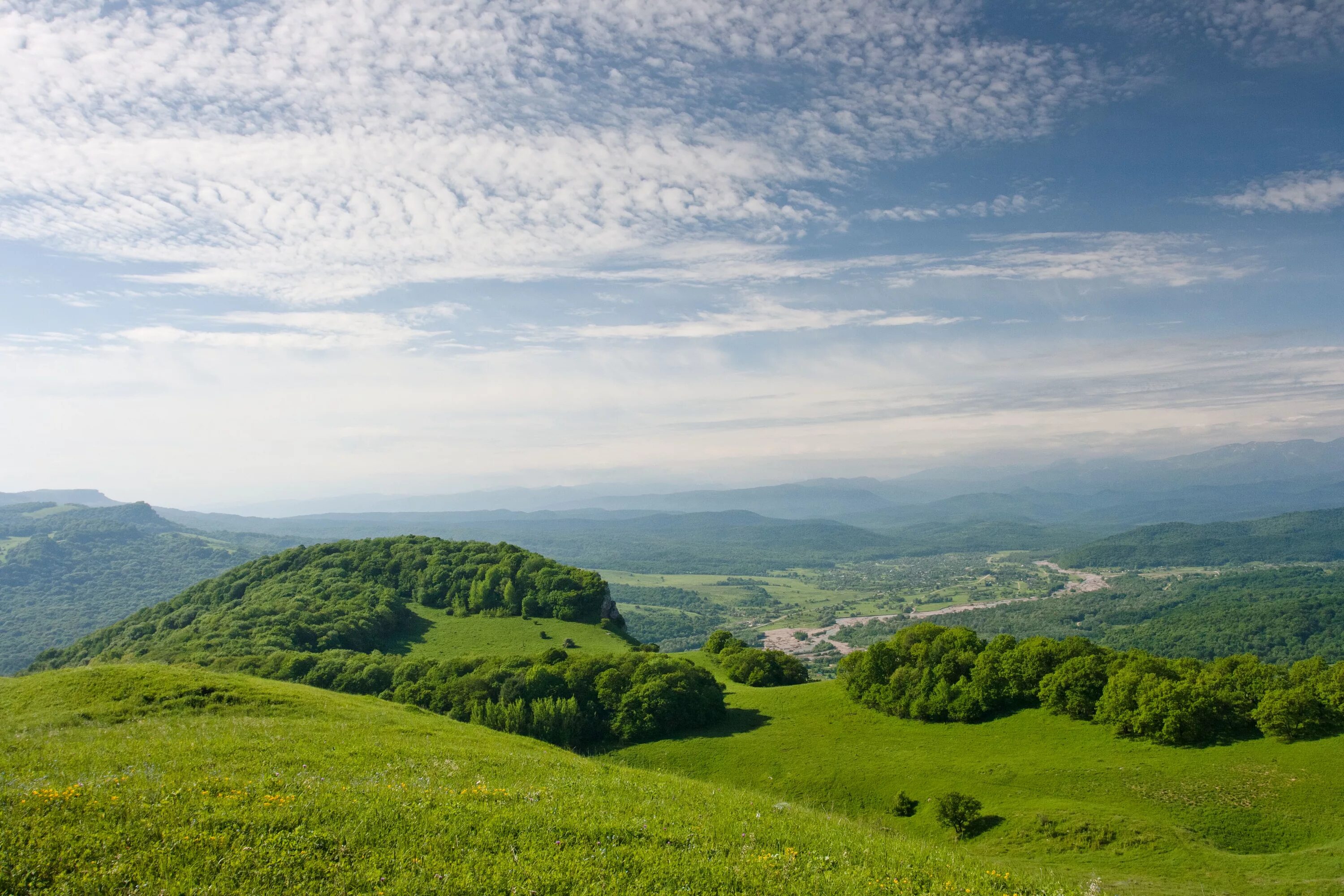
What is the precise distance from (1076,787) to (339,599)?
9954cm

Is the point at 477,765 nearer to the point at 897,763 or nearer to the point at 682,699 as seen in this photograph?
the point at 897,763

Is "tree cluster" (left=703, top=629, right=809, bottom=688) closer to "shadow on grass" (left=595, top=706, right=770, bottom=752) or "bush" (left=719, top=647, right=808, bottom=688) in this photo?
"bush" (left=719, top=647, right=808, bottom=688)

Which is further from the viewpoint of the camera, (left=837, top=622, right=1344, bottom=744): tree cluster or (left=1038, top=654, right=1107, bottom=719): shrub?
(left=1038, top=654, right=1107, bottom=719): shrub

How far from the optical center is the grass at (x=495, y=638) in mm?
84250

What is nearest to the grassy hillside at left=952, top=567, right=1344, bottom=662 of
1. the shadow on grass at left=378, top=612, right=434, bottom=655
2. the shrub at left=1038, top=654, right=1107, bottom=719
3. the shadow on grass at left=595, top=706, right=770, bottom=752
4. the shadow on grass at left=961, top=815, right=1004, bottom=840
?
the shrub at left=1038, top=654, right=1107, bottom=719

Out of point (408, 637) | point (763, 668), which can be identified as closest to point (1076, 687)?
point (763, 668)

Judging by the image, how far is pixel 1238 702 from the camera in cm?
4053

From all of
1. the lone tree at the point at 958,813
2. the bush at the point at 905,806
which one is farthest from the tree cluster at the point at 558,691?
the lone tree at the point at 958,813

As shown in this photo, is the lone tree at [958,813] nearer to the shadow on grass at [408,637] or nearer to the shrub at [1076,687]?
the shrub at [1076,687]

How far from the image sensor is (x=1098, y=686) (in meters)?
46.7

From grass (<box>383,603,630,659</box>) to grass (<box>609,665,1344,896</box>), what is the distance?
36.5 meters

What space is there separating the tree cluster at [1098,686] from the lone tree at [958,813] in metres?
16.3

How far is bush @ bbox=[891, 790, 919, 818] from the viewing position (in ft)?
125

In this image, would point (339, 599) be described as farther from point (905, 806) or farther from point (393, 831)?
point (393, 831)
